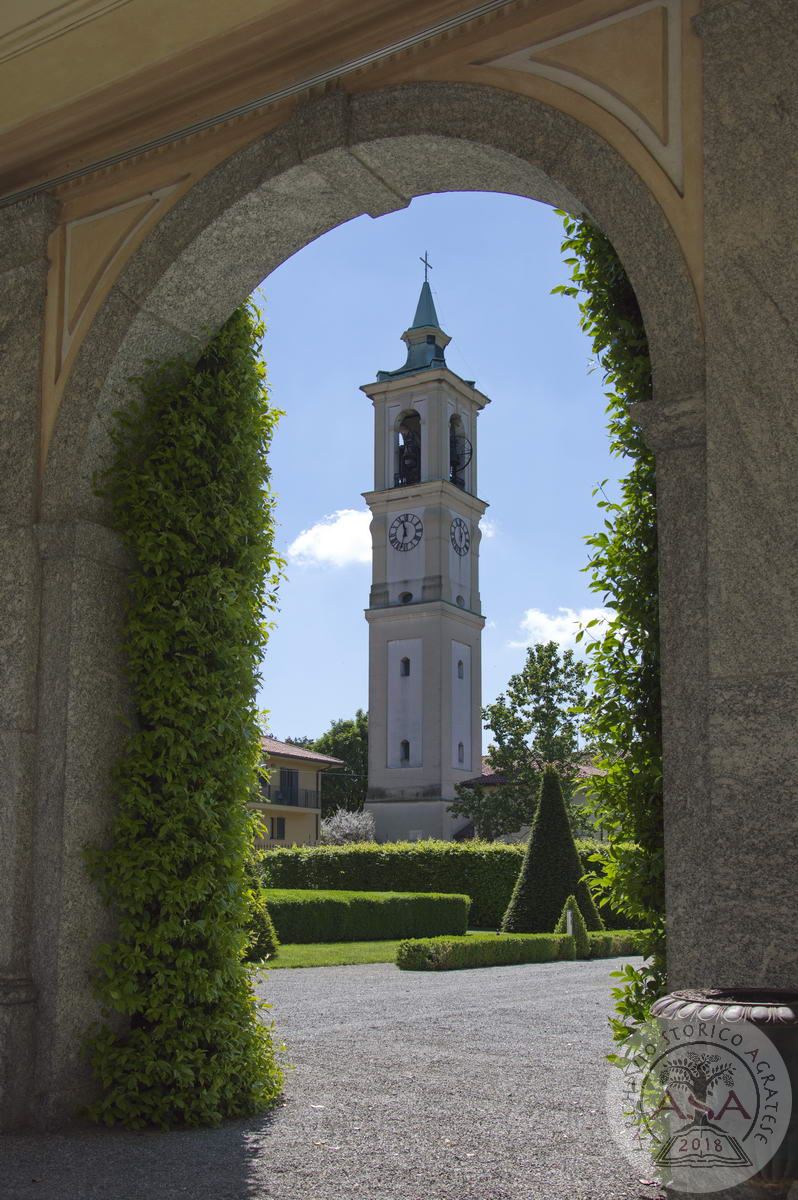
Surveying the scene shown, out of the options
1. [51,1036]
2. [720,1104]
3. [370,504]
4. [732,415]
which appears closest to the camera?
[720,1104]

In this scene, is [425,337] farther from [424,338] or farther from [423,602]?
[423,602]

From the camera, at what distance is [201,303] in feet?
18.1

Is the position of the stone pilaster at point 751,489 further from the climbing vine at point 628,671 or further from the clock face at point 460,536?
the clock face at point 460,536

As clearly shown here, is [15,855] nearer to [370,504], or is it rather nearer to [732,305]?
[732,305]

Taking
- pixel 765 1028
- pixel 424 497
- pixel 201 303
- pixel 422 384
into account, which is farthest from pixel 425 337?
pixel 765 1028

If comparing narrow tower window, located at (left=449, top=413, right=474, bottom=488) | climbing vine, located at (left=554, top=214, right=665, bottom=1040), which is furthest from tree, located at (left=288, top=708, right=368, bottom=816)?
climbing vine, located at (left=554, top=214, right=665, bottom=1040)

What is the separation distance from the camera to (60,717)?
16.9 ft

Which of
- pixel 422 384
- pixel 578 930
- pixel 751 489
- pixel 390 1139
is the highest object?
pixel 422 384

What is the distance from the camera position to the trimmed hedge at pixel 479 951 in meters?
14.1

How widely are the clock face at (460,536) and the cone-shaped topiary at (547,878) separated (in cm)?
2792

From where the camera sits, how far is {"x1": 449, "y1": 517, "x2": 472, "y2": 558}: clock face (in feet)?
155

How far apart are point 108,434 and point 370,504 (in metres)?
42.6

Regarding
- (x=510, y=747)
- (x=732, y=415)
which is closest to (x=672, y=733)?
(x=732, y=415)

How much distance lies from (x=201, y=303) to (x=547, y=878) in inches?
611
